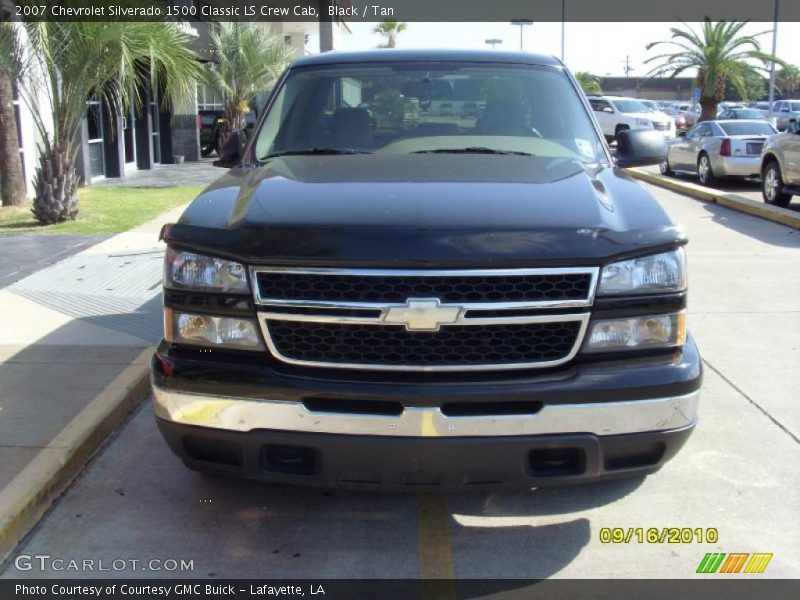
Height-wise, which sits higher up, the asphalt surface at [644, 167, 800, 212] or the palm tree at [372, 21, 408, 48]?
the palm tree at [372, 21, 408, 48]

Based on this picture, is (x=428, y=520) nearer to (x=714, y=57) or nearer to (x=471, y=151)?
(x=471, y=151)

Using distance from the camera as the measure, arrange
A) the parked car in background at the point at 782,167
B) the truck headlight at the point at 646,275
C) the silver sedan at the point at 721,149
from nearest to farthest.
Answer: the truck headlight at the point at 646,275, the parked car in background at the point at 782,167, the silver sedan at the point at 721,149

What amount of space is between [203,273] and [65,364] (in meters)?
2.76

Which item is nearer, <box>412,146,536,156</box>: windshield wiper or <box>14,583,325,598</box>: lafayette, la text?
<box>14,583,325,598</box>: lafayette, la text

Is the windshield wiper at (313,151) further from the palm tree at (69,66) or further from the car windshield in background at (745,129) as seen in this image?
the car windshield in background at (745,129)

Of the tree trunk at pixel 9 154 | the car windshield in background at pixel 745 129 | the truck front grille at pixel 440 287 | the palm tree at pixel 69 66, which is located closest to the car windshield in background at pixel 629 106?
the car windshield in background at pixel 745 129

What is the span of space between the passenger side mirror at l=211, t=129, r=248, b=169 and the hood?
4.45 feet

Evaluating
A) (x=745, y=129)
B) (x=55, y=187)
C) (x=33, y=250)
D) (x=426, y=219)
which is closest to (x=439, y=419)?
(x=426, y=219)

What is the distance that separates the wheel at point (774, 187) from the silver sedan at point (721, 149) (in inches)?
136

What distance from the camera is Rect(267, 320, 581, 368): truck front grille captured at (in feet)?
10.2

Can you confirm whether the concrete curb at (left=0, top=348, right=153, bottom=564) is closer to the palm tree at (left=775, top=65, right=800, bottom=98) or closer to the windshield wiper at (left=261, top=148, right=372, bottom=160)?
the windshield wiper at (left=261, top=148, right=372, bottom=160)

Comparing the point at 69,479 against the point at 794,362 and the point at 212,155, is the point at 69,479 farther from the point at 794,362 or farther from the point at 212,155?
the point at 212,155

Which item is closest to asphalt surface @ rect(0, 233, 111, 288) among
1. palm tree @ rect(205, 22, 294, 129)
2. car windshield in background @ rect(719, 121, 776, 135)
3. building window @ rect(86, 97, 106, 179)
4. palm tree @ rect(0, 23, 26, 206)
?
palm tree @ rect(0, 23, 26, 206)

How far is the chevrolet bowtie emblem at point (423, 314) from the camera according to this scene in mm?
3020
